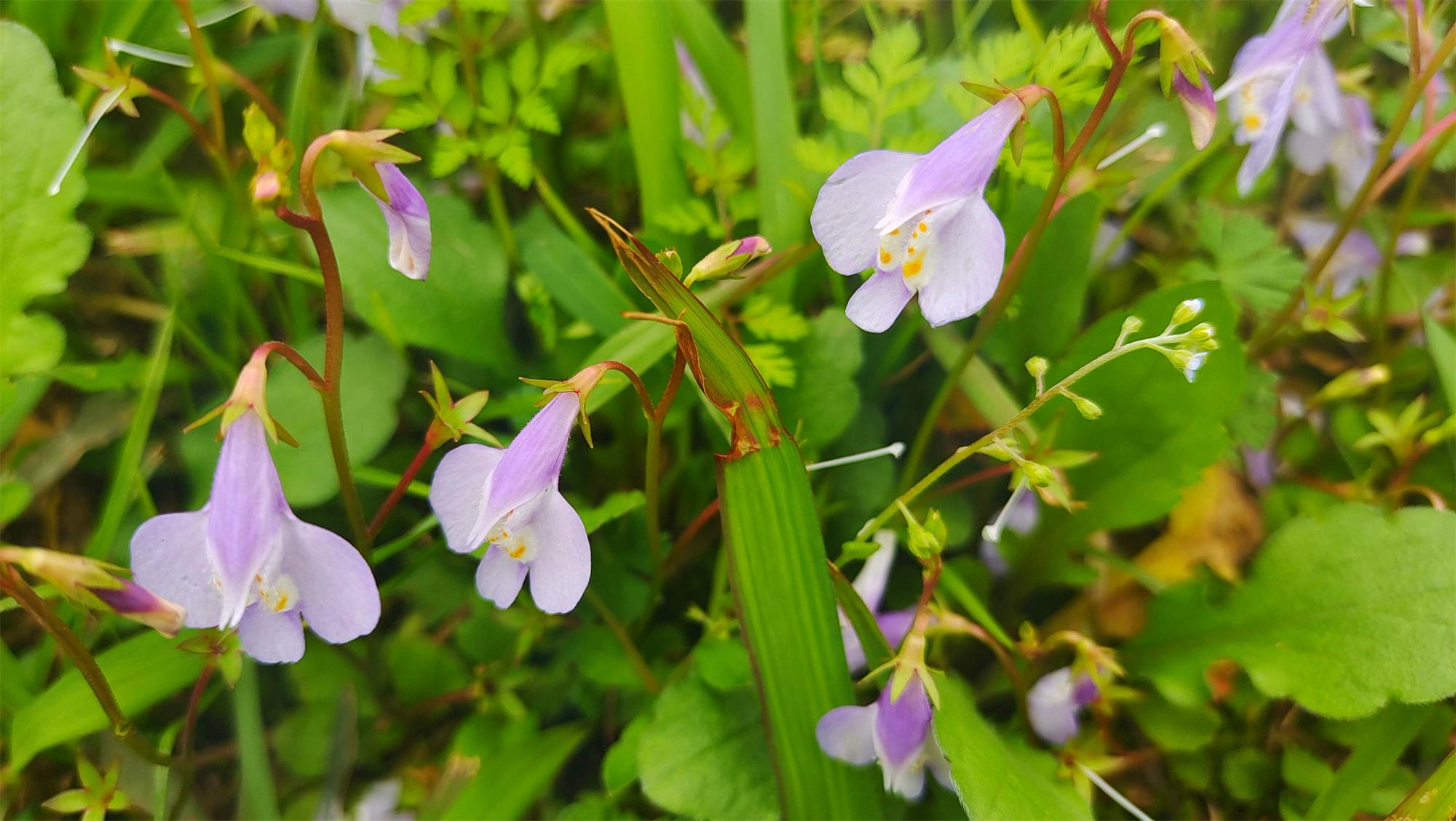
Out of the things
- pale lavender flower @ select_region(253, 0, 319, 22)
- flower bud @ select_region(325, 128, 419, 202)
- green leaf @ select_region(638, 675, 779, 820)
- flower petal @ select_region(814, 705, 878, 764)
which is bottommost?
green leaf @ select_region(638, 675, 779, 820)

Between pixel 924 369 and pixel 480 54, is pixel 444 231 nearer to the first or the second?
pixel 480 54

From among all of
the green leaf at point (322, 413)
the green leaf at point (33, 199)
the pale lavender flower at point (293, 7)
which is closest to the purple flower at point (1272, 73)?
the green leaf at point (322, 413)

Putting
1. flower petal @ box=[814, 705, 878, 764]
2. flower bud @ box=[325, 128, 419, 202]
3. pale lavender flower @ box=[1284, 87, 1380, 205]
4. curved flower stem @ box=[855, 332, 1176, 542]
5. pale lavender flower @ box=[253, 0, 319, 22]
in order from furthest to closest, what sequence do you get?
pale lavender flower @ box=[1284, 87, 1380, 205]
pale lavender flower @ box=[253, 0, 319, 22]
flower petal @ box=[814, 705, 878, 764]
curved flower stem @ box=[855, 332, 1176, 542]
flower bud @ box=[325, 128, 419, 202]

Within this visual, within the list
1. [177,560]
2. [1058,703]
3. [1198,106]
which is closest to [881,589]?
[1058,703]

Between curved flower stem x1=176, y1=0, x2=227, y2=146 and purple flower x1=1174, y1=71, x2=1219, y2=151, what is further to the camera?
curved flower stem x1=176, y1=0, x2=227, y2=146

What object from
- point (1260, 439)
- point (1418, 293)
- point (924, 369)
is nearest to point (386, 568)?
point (924, 369)

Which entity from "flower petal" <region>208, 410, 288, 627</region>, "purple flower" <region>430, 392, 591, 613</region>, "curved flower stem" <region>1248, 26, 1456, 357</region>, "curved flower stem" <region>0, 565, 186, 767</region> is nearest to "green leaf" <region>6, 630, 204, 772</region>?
"curved flower stem" <region>0, 565, 186, 767</region>

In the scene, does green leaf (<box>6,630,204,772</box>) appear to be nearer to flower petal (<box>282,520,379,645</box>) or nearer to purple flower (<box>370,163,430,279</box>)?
flower petal (<box>282,520,379,645</box>)
